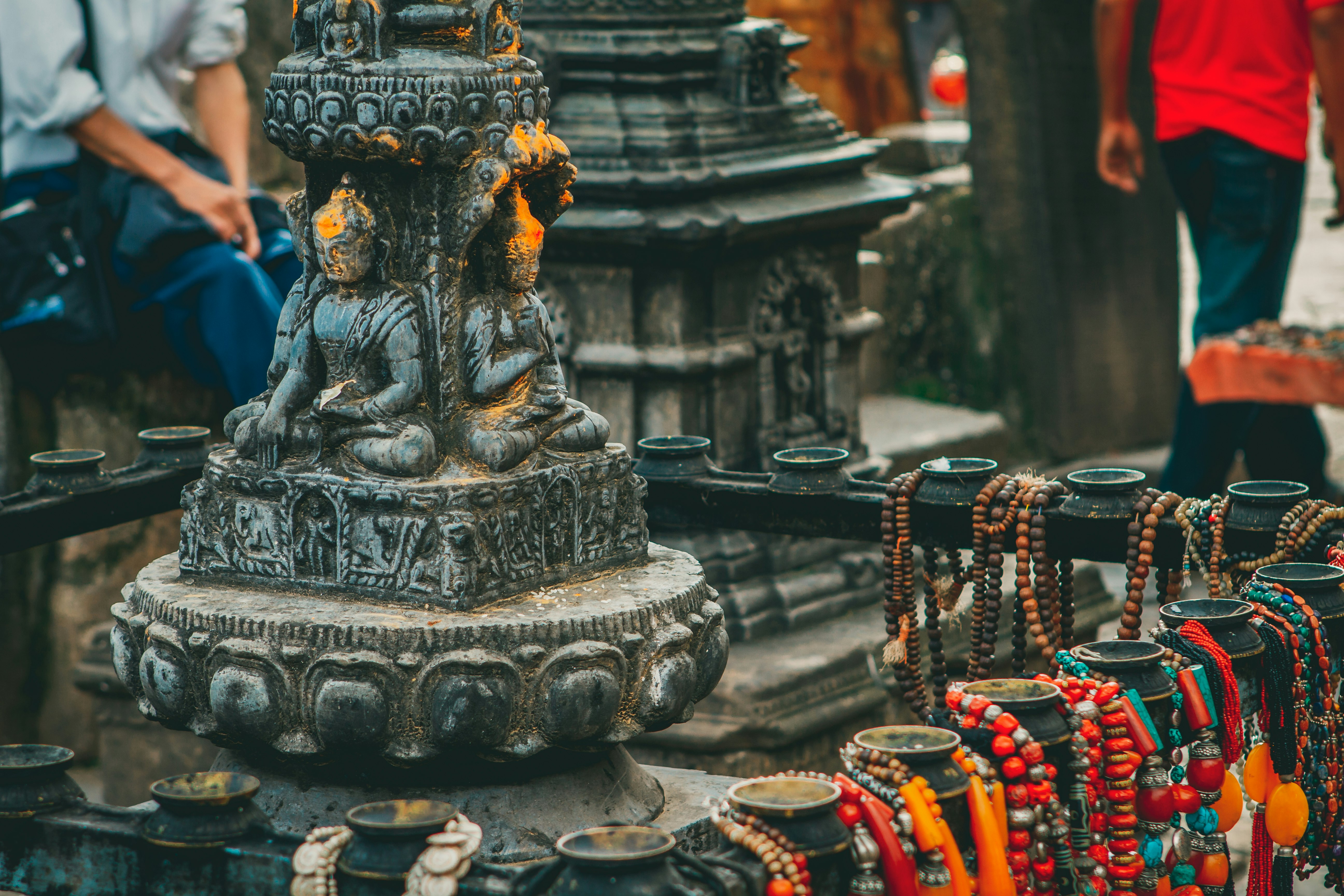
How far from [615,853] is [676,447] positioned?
1.28 meters

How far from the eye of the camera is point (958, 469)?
8.04 ft

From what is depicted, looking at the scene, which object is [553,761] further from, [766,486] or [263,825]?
[766,486]

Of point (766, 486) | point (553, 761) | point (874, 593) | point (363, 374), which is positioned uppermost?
point (363, 374)

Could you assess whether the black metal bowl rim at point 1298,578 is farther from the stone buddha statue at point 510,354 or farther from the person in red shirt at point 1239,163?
the person in red shirt at point 1239,163

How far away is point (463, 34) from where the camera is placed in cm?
201

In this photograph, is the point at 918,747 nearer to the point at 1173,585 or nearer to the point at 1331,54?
the point at 1173,585

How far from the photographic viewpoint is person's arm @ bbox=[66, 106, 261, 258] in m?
3.81

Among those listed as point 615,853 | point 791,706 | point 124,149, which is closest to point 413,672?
point 615,853

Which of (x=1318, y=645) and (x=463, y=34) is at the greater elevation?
(x=463, y=34)

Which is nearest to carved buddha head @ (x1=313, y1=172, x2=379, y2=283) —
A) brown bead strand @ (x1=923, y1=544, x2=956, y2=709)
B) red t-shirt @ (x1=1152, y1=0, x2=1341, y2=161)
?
brown bead strand @ (x1=923, y1=544, x2=956, y2=709)

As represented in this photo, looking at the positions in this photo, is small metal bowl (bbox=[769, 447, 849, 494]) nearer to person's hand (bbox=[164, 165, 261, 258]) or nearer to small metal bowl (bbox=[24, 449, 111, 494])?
small metal bowl (bbox=[24, 449, 111, 494])

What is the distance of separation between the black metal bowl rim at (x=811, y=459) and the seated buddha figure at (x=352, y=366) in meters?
0.70

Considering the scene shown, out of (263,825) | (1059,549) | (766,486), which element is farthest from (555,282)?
(263,825)

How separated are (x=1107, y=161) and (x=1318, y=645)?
332 centimetres
